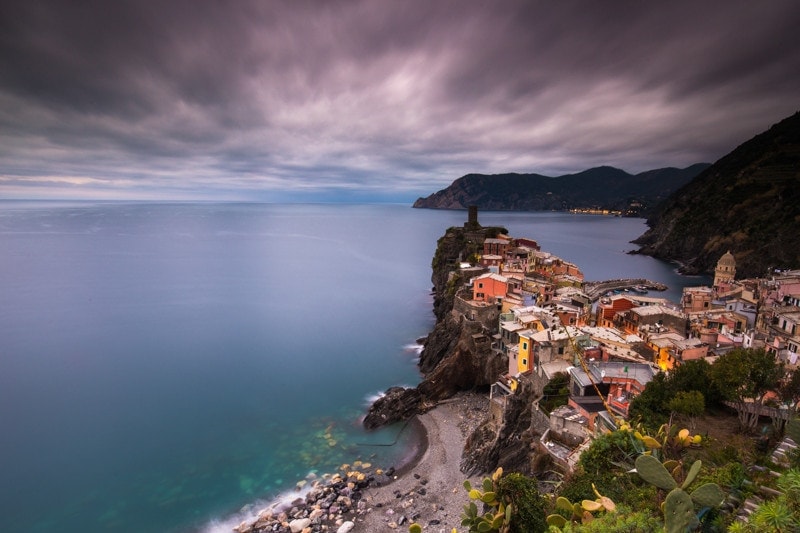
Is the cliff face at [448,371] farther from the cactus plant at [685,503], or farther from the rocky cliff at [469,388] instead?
the cactus plant at [685,503]

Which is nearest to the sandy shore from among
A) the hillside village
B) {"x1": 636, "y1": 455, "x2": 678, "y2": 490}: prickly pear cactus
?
the hillside village

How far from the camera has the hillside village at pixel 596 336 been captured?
60.1 ft

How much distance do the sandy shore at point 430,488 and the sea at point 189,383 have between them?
7.38 feet

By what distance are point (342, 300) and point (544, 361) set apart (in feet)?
150

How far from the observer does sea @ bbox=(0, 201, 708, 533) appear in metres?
23.9

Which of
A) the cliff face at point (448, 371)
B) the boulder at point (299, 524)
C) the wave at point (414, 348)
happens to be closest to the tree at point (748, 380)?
the cliff face at point (448, 371)

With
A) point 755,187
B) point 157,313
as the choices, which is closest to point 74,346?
point 157,313

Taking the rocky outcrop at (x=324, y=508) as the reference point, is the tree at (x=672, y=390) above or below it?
above

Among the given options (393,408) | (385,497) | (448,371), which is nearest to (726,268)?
(448,371)

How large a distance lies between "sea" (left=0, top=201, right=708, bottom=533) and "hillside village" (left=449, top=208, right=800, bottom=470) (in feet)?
31.3

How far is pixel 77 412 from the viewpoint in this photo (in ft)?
106

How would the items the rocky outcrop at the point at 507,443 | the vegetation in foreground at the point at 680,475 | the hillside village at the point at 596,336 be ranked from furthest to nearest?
the rocky outcrop at the point at 507,443, the hillside village at the point at 596,336, the vegetation in foreground at the point at 680,475

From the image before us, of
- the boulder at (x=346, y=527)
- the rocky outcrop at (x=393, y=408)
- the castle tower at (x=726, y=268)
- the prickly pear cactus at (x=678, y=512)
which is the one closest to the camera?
the prickly pear cactus at (x=678, y=512)

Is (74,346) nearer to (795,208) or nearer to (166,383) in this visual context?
(166,383)
